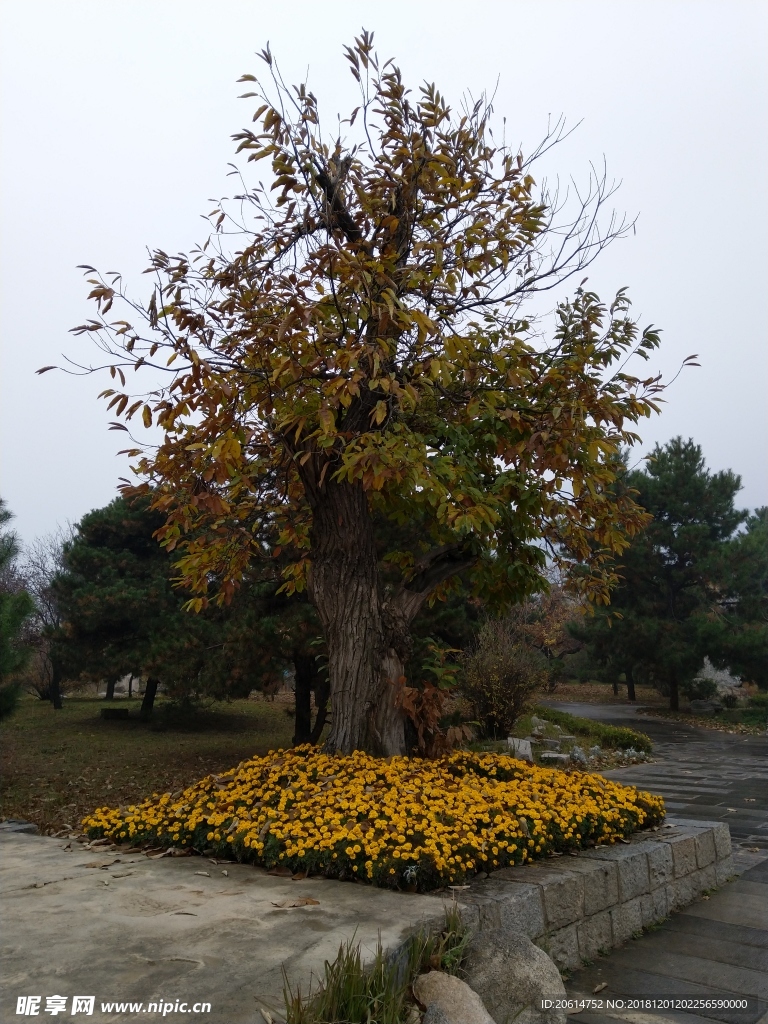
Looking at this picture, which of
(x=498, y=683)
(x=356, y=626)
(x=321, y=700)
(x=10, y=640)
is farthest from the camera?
(x=321, y=700)

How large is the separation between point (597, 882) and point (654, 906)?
2.27ft

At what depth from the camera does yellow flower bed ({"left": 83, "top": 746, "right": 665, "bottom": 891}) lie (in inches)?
142

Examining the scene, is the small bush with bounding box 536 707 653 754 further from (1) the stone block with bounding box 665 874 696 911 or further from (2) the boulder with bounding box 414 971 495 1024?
(2) the boulder with bounding box 414 971 495 1024

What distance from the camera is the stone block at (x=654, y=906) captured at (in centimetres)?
418

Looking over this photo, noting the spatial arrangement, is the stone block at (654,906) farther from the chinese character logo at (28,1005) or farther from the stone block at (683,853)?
the chinese character logo at (28,1005)

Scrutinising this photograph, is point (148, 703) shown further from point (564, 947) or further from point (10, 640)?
point (564, 947)

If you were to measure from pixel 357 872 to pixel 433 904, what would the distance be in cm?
50

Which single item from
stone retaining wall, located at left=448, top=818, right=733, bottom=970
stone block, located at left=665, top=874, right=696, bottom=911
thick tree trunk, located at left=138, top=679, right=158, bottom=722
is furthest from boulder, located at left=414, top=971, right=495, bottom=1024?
thick tree trunk, located at left=138, top=679, right=158, bottom=722

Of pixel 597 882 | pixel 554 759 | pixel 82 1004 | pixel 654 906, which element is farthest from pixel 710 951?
pixel 554 759

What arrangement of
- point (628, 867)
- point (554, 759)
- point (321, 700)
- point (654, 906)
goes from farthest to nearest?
1. point (321, 700)
2. point (554, 759)
3. point (654, 906)
4. point (628, 867)

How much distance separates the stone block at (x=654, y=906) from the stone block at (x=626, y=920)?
43 millimetres

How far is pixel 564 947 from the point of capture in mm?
3578

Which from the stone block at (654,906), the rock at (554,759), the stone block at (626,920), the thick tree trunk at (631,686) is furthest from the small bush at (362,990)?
the thick tree trunk at (631,686)

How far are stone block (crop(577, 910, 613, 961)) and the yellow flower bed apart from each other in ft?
1.30
